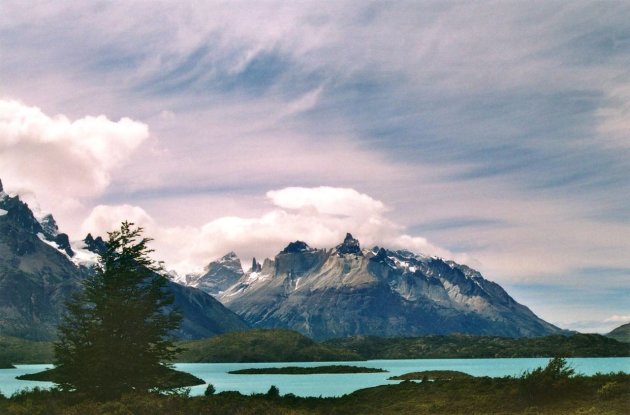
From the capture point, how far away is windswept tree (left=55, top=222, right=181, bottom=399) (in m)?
59.3

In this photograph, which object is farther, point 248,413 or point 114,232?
point 114,232

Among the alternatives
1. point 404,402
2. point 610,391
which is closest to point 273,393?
point 404,402

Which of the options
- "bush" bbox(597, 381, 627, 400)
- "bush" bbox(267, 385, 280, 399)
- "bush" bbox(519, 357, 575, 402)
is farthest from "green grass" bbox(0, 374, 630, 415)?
"bush" bbox(267, 385, 280, 399)

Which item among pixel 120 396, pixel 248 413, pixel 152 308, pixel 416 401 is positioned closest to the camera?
pixel 248 413

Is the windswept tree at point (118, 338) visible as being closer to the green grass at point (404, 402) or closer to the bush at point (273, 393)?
the green grass at point (404, 402)

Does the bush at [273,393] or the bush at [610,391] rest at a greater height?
the bush at [610,391]

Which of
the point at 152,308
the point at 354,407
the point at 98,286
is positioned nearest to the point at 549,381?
the point at 354,407

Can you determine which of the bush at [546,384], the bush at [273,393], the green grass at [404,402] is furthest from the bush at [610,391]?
the bush at [273,393]

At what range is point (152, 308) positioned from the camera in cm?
6266

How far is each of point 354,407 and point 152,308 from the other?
902 inches

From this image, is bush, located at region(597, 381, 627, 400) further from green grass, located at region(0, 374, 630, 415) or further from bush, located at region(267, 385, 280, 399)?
bush, located at region(267, 385, 280, 399)

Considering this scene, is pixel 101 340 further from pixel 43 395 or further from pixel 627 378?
pixel 627 378

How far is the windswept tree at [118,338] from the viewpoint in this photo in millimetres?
59281

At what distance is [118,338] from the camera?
198ft
